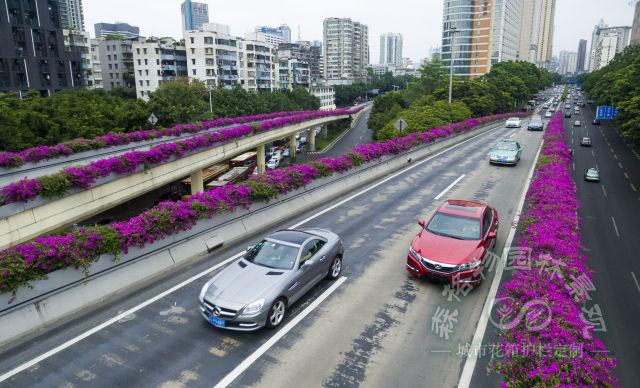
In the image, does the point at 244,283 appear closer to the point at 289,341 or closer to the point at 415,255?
the point at 289,341

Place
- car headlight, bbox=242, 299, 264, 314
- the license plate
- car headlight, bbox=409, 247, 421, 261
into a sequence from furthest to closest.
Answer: car headlight, bbox=409, 247, 421, 261
the license plate
car headlight, bbox=242, 299, 264, 314

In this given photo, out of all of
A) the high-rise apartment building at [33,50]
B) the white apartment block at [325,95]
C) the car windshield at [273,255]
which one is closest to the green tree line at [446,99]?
the white apartment block at [325,95]

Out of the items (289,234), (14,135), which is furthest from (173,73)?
(289,234)

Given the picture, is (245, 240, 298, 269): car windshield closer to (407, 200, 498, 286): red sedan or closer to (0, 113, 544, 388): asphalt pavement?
(0, 113, 544, 388): asphalt pavement

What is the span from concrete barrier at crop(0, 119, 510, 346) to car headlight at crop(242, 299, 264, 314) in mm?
4186

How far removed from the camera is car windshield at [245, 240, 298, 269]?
938cm

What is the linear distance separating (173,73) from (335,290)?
93.3 metres

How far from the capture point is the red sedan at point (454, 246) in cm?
1005

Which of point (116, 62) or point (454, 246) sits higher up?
point (116, 62)

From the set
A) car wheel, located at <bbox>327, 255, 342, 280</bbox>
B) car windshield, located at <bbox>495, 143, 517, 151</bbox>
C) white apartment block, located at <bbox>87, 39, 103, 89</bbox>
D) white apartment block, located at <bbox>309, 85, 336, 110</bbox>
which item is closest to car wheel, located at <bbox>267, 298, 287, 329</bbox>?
car wheel, located at <bbox>327, 255, 342, 280</bbox>

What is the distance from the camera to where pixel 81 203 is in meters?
16.5

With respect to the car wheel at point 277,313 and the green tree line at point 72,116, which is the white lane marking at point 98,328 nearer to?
the car wheel at point 277,313

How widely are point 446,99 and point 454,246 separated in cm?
5426

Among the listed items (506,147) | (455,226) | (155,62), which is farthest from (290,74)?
(455,226)
